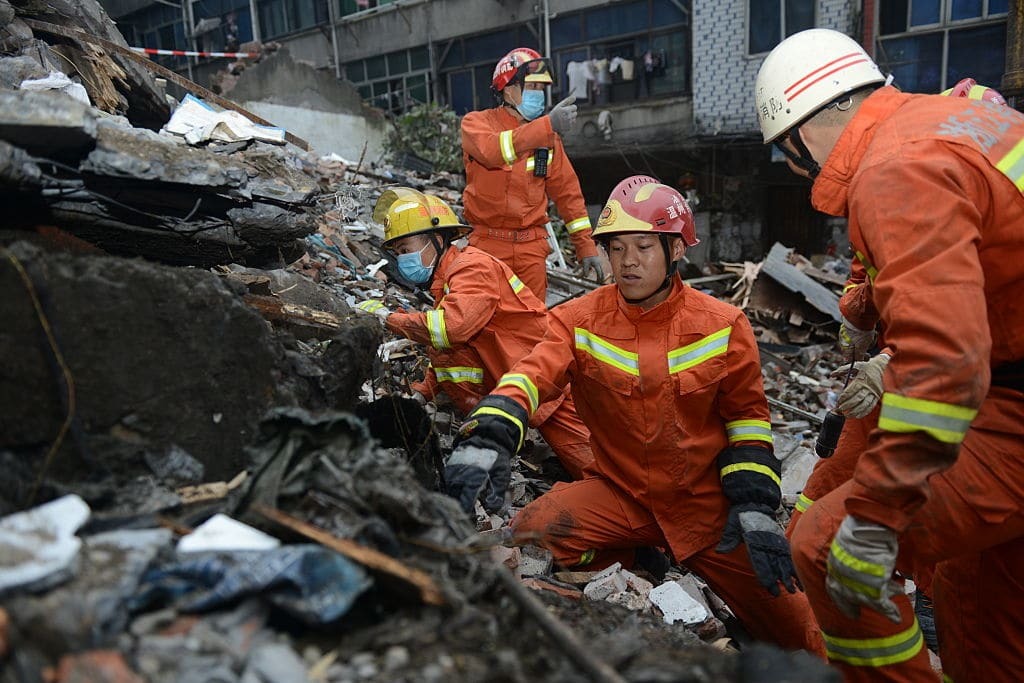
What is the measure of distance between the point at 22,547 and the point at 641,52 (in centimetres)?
1559

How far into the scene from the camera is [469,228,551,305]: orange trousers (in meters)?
5.88

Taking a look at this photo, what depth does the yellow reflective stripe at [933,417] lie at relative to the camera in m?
1.86

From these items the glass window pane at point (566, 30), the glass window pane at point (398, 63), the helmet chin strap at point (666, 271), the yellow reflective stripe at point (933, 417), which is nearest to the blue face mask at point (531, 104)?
the helmet chin strap at point (666, 271)

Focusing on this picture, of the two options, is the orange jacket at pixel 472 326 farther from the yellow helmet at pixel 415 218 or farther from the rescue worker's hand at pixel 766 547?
the rescue worker's hand at pixel 766 547

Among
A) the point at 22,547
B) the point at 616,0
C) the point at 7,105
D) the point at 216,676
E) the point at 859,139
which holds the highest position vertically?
the point at 616,0

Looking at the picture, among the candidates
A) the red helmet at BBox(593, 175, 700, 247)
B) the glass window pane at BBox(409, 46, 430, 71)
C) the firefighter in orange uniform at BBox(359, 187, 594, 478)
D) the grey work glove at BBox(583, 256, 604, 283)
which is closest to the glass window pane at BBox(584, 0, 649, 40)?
the glass window pane at BBox(409, 46, 430, 71)

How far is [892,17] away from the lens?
1242 centimetres

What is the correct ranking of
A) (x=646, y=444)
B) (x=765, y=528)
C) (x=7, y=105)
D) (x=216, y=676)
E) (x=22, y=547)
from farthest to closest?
1. (x=646, y=444)
2. (x=765, y=528)
3. (x=7, y=105)
4. (x=22, y=547)
5. (x=216, y=676)

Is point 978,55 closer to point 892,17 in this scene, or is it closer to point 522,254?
Result: point 892,17

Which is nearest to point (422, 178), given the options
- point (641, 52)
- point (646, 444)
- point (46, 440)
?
point (641, 52)

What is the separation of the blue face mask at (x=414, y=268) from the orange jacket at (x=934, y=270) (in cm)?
271

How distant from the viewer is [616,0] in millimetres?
15023

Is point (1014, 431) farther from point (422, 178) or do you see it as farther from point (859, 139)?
point (422, 178)

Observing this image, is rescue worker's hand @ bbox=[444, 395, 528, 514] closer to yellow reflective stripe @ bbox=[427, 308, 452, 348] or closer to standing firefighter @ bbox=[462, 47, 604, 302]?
yellow reflective stripe @ bbox=[427, 308, 452, 348]
